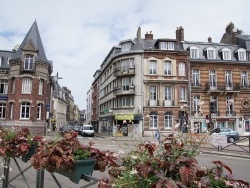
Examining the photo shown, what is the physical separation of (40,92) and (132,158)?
3342 centimetres

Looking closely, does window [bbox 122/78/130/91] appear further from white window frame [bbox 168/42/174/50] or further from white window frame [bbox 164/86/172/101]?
white window frame [bbox 168/42/174/50]

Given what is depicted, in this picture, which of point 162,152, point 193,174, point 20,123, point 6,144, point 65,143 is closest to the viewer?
point 193,174

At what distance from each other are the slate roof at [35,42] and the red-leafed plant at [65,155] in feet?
108

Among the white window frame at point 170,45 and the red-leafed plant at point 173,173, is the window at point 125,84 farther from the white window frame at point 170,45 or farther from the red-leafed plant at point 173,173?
the red-leafed plant at point 173,173

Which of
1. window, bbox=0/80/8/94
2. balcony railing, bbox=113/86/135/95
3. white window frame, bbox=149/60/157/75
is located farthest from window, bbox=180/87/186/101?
Result: window, bbox=0/80/8/94

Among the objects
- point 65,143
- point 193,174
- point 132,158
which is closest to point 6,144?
point 65,143

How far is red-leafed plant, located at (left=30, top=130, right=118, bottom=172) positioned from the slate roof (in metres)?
33.0

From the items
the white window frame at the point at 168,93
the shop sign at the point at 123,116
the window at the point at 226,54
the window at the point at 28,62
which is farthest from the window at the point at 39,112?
the window at the point at 226,54

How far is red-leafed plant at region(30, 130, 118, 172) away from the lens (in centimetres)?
300

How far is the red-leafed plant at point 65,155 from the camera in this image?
118 inches

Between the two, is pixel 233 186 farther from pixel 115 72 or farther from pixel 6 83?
pixel 6 83

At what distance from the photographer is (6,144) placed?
4.36 meters

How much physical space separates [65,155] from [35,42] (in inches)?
1385

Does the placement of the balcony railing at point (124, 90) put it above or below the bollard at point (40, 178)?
above
